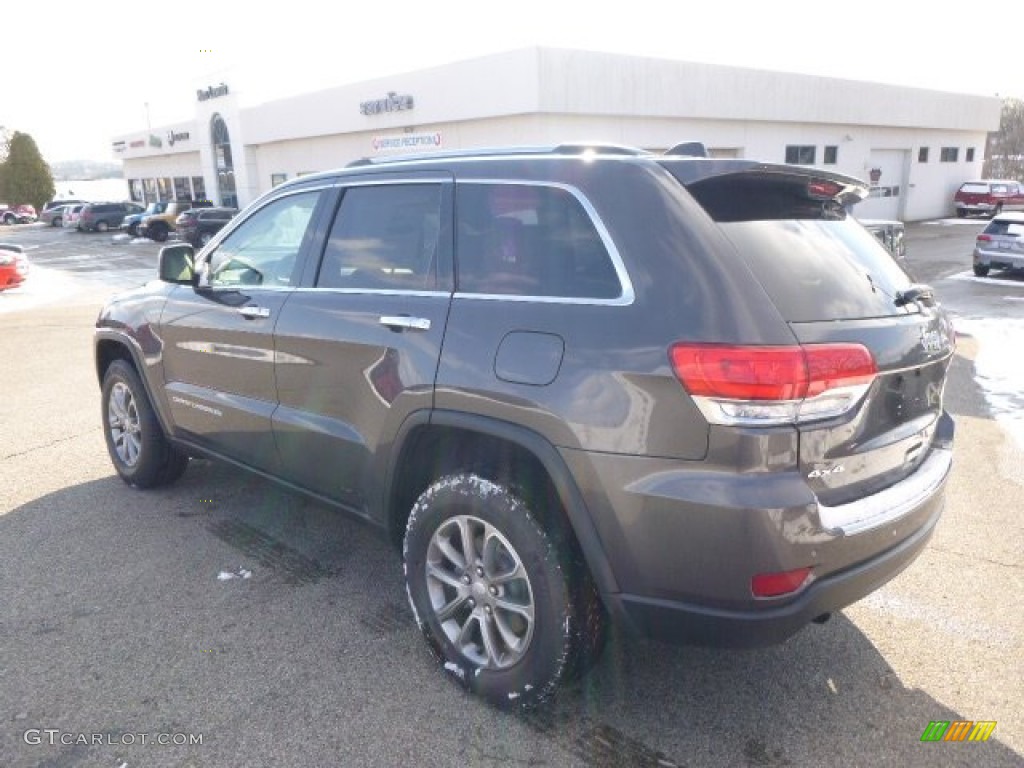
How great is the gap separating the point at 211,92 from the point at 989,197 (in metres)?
37.9

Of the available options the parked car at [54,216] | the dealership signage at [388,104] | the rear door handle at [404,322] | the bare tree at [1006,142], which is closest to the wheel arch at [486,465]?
the rear door handle at [404,322]

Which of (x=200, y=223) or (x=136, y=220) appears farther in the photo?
(x=136, y=220)

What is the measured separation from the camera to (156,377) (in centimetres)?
439

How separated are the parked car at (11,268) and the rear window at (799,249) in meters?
19.0

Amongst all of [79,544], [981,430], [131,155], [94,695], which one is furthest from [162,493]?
[131,155]

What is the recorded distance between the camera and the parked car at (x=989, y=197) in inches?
1273

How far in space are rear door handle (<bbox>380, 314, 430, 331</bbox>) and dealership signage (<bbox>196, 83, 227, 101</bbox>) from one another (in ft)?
134

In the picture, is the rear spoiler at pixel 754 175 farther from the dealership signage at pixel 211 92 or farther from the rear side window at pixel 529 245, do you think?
the dealership signage at pixel 211 92

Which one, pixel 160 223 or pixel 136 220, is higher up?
pixel 136 220

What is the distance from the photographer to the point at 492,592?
8.88 ft

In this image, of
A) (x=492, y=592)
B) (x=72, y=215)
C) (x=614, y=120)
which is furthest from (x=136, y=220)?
(x=492, y=592)

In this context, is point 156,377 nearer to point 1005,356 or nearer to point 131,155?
point 1005,356

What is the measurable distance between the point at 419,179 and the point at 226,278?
56.3 inches

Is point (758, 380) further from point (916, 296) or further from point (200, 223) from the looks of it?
point (200, 223)
